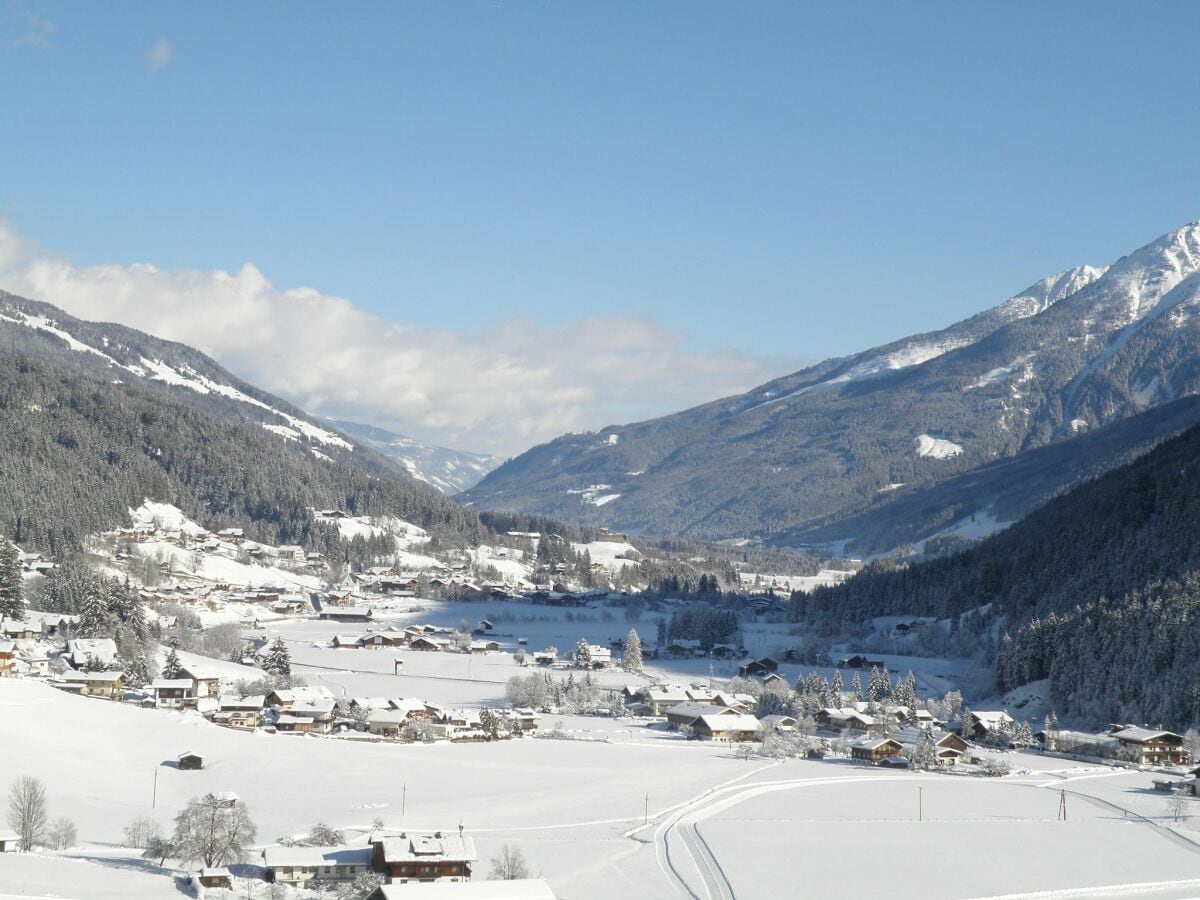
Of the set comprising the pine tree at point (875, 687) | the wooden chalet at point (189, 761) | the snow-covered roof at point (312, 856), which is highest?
the pine tree at point (875, 687)

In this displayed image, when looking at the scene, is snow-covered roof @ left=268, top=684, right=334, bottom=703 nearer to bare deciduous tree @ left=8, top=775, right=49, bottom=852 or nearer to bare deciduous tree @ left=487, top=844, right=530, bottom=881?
bare deciduous tree @ left=8, top=775, right=49, bottom=852

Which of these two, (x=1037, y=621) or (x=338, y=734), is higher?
(x=1037, y=621)

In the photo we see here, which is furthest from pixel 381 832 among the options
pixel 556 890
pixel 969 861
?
pixel 969 861

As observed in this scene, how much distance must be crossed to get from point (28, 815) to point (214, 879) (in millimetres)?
8590

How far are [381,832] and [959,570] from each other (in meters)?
108

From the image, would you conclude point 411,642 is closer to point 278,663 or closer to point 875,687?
point 278,663

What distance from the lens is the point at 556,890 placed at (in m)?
42.1

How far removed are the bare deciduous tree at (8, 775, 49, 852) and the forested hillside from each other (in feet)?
209

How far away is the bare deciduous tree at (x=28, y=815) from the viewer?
44781 millimetres

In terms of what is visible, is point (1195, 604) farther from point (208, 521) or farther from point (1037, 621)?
point (208, 521)

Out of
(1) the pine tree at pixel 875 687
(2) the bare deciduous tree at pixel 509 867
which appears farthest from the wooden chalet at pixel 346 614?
(2) the bare deciduous tree at pixel 509 867

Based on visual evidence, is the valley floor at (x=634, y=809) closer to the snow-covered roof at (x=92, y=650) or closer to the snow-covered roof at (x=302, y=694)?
the snow-covered roof at (x=302, y=694)

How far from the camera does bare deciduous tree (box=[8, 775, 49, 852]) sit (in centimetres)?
4478

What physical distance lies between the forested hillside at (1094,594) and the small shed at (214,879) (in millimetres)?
60292
